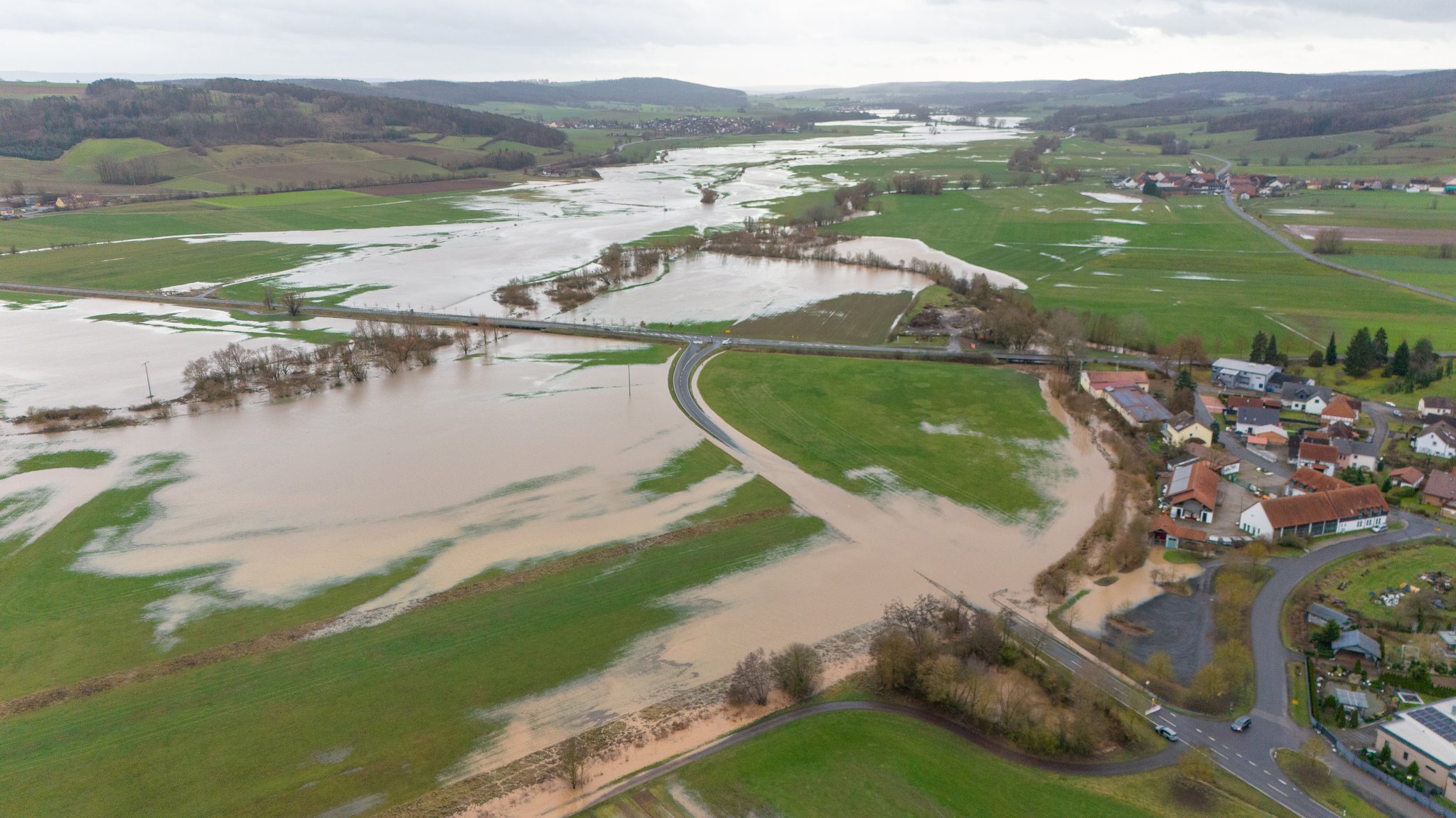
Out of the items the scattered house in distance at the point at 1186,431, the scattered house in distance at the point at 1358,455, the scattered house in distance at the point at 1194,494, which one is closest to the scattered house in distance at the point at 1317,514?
the scattered house in distance at the point at 1194,494

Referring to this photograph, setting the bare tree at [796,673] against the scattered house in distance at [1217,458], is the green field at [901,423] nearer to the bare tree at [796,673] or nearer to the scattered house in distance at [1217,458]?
the scattered house in distance at [1217,458]

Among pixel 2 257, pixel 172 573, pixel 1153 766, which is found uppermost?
pixel 2 257

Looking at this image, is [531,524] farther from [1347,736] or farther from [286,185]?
[286,185]

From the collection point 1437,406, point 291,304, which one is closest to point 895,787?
point 1437,406

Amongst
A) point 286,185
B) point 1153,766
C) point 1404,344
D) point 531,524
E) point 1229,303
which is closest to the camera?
point 1153,766

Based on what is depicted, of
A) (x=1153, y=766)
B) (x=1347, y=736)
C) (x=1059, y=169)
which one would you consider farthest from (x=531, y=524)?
(x=1059, y=169)

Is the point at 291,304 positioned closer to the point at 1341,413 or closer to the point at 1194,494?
the point at 1194,494

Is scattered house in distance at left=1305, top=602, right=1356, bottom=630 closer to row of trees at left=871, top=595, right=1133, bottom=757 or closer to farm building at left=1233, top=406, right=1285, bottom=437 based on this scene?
row of trees at left=871, top=595, right=1133, bottom=757

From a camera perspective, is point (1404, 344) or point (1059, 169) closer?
point (1404, 344)
